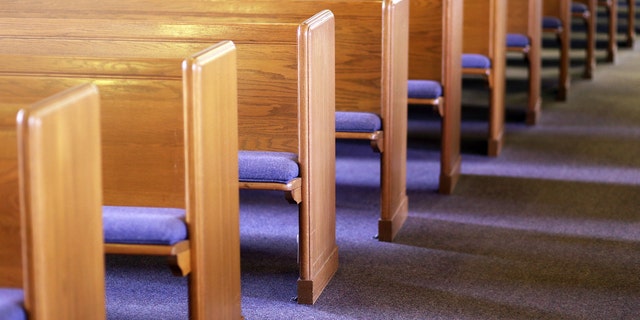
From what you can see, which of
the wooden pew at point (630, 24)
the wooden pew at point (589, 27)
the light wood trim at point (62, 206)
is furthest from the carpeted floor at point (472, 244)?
the wooden pew at point (630, 24)

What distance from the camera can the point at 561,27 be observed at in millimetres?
6711

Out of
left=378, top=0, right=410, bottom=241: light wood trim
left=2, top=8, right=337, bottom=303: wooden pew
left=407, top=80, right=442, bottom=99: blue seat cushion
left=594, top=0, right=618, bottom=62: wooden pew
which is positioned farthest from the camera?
left=594, top=0, right=618, bottom=62: wooden pew

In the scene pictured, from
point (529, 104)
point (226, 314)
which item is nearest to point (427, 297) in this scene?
point (226, 314)

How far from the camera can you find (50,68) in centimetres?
299

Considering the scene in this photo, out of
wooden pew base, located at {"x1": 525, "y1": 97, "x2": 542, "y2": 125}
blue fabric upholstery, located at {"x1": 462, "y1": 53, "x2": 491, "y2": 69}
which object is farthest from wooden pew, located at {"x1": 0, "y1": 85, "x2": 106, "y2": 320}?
wooden pew base, located at {"x1": 525, "y1": 97, "x2": 542, "y2": 125}

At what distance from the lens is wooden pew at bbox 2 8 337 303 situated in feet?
11.0

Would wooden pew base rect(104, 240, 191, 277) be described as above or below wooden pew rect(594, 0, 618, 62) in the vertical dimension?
below

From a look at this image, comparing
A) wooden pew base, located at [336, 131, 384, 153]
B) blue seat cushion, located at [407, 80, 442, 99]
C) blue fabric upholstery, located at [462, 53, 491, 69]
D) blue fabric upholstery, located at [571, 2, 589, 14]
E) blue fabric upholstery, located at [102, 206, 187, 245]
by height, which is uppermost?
blue fabric upholstery, located at [571, 2, 589, 14]

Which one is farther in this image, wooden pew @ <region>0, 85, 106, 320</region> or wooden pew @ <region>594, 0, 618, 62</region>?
wooden pew @ <region>594, 0, 618, 62</region>

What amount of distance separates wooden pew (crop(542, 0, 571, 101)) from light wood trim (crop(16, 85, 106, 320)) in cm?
488

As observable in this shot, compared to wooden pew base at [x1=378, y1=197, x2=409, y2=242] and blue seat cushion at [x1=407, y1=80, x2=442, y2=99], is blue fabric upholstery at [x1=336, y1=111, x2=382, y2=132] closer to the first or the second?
wooden pew base at [x1=378, y1=197, x2=409, y2=242]

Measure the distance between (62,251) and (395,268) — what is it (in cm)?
182

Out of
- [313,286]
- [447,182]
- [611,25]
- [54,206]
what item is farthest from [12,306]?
[611,25]

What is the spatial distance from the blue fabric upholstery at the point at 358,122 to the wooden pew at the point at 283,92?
36cm
